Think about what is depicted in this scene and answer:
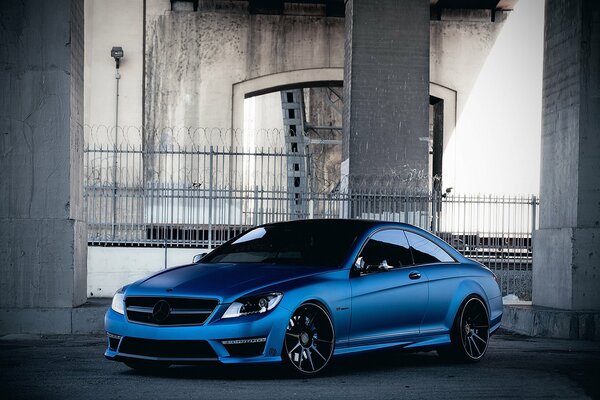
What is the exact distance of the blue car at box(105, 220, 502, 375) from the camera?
8430 millimetres

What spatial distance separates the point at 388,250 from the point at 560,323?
16.7ft

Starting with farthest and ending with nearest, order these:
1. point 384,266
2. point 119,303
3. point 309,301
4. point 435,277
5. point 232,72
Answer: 1. point 232,72
2. point 435,277
3. point 384,266
4. point 119,303
5. point 309,301

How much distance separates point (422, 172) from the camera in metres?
24.1

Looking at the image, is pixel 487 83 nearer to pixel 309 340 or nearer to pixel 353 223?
pixel 353 223

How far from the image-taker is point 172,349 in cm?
848

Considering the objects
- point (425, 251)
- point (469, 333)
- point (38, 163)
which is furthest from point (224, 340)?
point (38, 163)

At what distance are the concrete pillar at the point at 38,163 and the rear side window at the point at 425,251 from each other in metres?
5.32

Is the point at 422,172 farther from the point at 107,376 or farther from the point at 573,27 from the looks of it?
the point at 107,376

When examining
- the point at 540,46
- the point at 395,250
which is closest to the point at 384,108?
the point at 540,46

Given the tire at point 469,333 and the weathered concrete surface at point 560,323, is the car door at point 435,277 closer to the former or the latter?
the tire at point 469,333

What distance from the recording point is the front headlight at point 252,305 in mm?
8406

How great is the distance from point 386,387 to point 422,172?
1583 centimetres

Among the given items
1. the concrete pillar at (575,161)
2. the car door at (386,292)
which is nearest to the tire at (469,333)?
the car door at (386,292)

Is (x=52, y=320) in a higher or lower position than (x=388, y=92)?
lower
